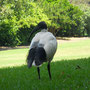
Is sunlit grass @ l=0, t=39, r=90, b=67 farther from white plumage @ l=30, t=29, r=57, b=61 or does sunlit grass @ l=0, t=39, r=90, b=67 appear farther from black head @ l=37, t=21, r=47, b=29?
white plumage @ l=30, t=29, r=57, b=61

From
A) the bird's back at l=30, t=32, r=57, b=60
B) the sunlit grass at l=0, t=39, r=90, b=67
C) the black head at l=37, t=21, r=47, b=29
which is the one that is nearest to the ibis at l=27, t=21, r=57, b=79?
the bird's back at l=30, t=32, r=57, b=60

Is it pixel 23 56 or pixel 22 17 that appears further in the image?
pixel 22 17

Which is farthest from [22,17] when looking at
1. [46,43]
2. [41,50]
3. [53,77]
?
[41,50]

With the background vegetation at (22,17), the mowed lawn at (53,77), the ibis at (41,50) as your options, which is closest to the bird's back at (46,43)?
the ibis at (41,50)

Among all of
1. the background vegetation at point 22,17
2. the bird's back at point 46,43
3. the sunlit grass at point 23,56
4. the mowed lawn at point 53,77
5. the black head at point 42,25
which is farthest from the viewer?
the background vegetation at point 22,17

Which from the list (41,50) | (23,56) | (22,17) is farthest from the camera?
(22,17)

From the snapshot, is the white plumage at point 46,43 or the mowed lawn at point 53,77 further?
the white plumage at point 46,43

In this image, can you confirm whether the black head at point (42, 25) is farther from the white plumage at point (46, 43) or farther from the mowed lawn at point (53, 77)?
the mowed lawn at point (53, 77)

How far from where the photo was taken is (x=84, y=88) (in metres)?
4.74

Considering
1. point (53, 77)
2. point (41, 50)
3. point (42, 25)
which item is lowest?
point (53, 77)

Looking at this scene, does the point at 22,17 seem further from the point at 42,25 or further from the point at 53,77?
the point at 42,25

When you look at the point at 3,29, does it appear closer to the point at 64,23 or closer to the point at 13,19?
the point at 13,19

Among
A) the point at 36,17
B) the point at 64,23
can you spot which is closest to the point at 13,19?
the point at 36,17

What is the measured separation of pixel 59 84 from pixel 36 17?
3219 cm
